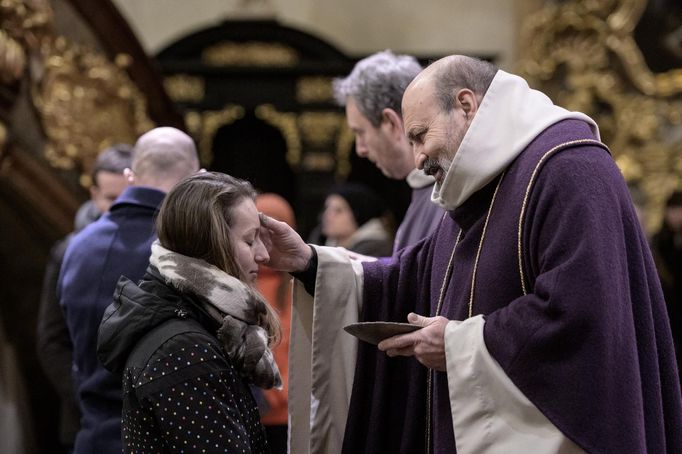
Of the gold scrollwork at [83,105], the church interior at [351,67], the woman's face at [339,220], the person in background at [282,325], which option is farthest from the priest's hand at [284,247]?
the church interior at [351,67]

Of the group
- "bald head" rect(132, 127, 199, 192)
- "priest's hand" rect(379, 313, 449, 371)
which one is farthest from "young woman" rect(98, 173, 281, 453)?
"bald head" rect(132, 127, 199, 192)

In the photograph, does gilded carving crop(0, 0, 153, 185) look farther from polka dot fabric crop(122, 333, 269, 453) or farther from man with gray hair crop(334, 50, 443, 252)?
polka dot fabric crop(122, 333, 269, 453)

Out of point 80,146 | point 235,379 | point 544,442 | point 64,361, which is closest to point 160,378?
point 235,379

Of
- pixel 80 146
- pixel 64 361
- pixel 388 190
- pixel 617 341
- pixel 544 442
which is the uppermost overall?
pixel 617 341

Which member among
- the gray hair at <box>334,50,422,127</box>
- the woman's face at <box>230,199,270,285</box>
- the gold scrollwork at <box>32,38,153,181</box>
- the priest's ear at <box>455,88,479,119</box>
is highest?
the priest's ear at <box>455,88,479,119</box>

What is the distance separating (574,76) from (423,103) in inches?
306

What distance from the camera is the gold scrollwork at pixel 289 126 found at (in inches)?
413

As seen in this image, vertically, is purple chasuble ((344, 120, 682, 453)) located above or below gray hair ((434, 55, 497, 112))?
below

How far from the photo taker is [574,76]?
408 inches

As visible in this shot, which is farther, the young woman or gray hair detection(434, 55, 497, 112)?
gray hair detection(434, 55, 497, 112)

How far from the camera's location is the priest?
254 cm

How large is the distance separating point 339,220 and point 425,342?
2.90 meters

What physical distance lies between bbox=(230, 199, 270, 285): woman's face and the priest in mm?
387

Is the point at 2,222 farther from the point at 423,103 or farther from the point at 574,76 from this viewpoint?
the point at 574,76
